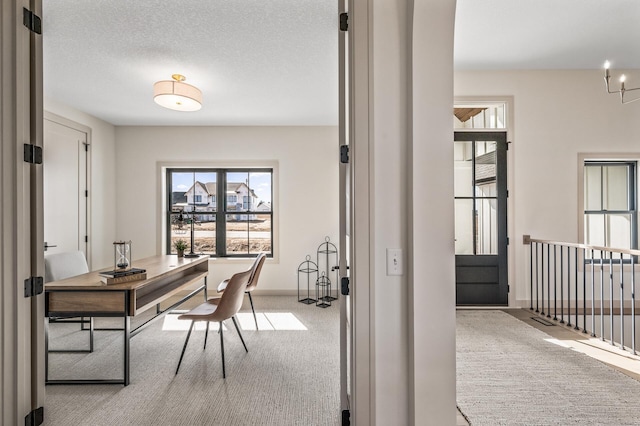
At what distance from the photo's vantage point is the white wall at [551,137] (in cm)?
398

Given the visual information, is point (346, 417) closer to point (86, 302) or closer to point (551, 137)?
point (86, 302)

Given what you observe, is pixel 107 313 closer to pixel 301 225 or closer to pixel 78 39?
pixel 78 39

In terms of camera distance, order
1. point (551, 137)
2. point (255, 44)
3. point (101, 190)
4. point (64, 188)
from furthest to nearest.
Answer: point (101, 190) < point (64, 188) < point (551, 137) < point (255, 44)

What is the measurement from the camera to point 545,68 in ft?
12.9

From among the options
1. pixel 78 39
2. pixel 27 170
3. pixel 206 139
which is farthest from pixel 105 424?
pixel 206 139

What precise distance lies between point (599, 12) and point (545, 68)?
3.86ft

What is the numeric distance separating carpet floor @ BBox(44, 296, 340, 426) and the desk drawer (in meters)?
0.59

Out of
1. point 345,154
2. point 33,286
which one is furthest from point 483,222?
point 33,286

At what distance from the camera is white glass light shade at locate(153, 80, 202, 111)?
309 centimetres

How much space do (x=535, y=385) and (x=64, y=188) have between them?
5493 millimetres

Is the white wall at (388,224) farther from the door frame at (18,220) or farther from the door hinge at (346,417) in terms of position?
the door frame at (18,220)

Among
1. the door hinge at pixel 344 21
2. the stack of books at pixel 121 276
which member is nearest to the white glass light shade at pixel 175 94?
the stack of books at pixel 121 276

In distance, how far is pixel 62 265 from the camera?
10.6 feet

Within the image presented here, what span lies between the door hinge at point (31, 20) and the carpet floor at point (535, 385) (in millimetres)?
3122
